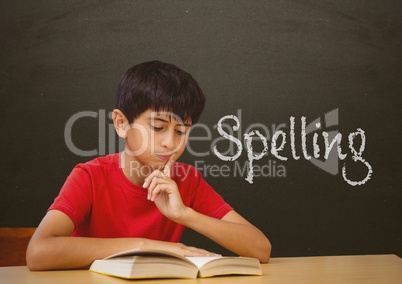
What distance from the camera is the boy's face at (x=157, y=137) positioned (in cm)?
158

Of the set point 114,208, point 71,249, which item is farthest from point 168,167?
point 71,249

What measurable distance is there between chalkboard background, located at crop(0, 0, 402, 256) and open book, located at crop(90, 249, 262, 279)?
1.26m

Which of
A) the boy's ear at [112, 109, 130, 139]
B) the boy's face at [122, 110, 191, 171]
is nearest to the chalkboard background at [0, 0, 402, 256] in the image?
the boy's ear at [112, 109, 130, 139]

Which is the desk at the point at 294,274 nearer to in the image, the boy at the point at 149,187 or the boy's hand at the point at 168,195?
the boy at the point at 149,187

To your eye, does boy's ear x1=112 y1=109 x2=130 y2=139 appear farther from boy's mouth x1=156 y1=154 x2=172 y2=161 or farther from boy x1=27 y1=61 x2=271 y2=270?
boy's mouth x1=156 y1=154 x2=172 y2=161

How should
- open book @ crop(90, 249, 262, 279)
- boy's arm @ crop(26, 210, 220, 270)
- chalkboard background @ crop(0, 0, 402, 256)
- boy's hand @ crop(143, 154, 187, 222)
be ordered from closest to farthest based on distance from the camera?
1. open book @ crop(90, 249, 262, 279)
2. boy's arm @ crop(26, 210, 220, 270)
3. boy's hand @ crop(143, 154, 187, 222)
4. chalkboard background @ crop(0, 0, 402, 256)

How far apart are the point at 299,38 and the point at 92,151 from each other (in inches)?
39.2

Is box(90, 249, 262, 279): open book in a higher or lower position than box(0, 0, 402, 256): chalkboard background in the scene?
lower

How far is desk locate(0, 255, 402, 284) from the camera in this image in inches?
46.8

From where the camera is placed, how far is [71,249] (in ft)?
4.42

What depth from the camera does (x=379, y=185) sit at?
101 inches

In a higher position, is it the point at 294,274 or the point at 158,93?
the point at 158,93

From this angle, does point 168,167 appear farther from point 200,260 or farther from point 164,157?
point 200,260

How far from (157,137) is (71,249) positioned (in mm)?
389
